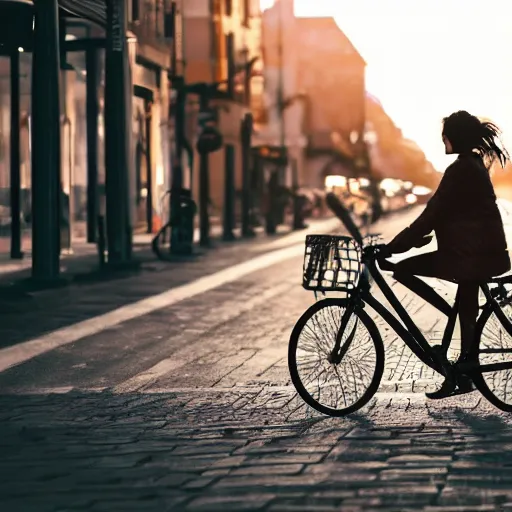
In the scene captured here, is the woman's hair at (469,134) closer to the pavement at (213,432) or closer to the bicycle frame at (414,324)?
the bicycle frame at (414,324)

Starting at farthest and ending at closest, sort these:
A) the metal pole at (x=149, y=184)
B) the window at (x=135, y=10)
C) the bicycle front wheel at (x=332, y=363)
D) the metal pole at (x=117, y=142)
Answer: the metal pole at (x=149, y=184) < the window at (x=135, y=10) < the metal pole at (x=117, y=142) < the bicycle front wheel at (x=332, y=363)

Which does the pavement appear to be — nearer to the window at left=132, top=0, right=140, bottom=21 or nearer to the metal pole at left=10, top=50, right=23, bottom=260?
the metal pole at left=10, top=50, right=23, bottom=260

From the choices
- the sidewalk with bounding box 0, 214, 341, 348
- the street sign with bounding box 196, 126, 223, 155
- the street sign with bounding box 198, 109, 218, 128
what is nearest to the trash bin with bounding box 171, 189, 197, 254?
the sidewalk with bounding box 0, 214, 341, 348

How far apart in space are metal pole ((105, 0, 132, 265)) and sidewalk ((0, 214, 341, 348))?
1.79 ft

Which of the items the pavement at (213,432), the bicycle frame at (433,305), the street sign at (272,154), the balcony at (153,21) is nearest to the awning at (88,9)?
the pavement at (213,432)

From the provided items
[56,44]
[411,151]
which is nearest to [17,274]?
[56,44]

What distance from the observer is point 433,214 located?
29.9ft

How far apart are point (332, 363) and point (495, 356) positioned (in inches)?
35.6

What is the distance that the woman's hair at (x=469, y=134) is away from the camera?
9.27 m

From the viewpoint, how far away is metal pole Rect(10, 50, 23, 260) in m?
26.4

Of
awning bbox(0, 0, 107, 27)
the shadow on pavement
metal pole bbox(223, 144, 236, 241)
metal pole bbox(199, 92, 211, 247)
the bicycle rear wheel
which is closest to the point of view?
the shadow on pavement

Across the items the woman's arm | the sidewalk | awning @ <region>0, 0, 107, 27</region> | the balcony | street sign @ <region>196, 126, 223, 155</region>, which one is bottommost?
the sidewalk

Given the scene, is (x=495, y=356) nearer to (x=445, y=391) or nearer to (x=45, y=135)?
(x=445, y=391)

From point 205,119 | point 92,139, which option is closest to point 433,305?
point 92,139
